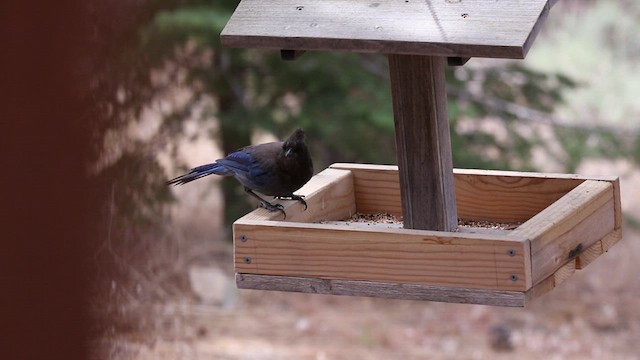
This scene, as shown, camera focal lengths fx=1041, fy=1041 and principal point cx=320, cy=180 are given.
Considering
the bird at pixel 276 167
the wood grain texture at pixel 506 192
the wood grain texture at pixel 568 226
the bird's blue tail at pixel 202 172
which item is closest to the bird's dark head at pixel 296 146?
the bird at pixel 276 167

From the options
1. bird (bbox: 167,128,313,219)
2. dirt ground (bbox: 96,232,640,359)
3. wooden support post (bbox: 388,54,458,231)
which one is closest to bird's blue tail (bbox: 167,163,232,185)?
bird (bbox: 167,128,313,219)

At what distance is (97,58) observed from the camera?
9.16 ft

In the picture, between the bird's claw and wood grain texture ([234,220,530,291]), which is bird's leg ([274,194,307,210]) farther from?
wood grain texture ([234,220,530,291])

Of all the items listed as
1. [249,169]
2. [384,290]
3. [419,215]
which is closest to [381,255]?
[384,290]

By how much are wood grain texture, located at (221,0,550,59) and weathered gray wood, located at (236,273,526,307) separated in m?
0.57

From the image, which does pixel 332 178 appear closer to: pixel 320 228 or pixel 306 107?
pixel 320 228

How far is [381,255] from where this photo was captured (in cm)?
251

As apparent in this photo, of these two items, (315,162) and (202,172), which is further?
(315,162)

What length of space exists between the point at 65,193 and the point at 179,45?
4686mm

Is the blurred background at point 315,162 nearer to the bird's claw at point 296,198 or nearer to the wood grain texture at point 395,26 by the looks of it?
the bird's claw at point 296,198

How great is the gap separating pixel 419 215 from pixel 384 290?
1.05ft

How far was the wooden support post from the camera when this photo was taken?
8.64ft

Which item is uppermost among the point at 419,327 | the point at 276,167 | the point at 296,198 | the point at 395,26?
the point at 395,26

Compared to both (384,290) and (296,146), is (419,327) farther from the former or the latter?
(384,290)
